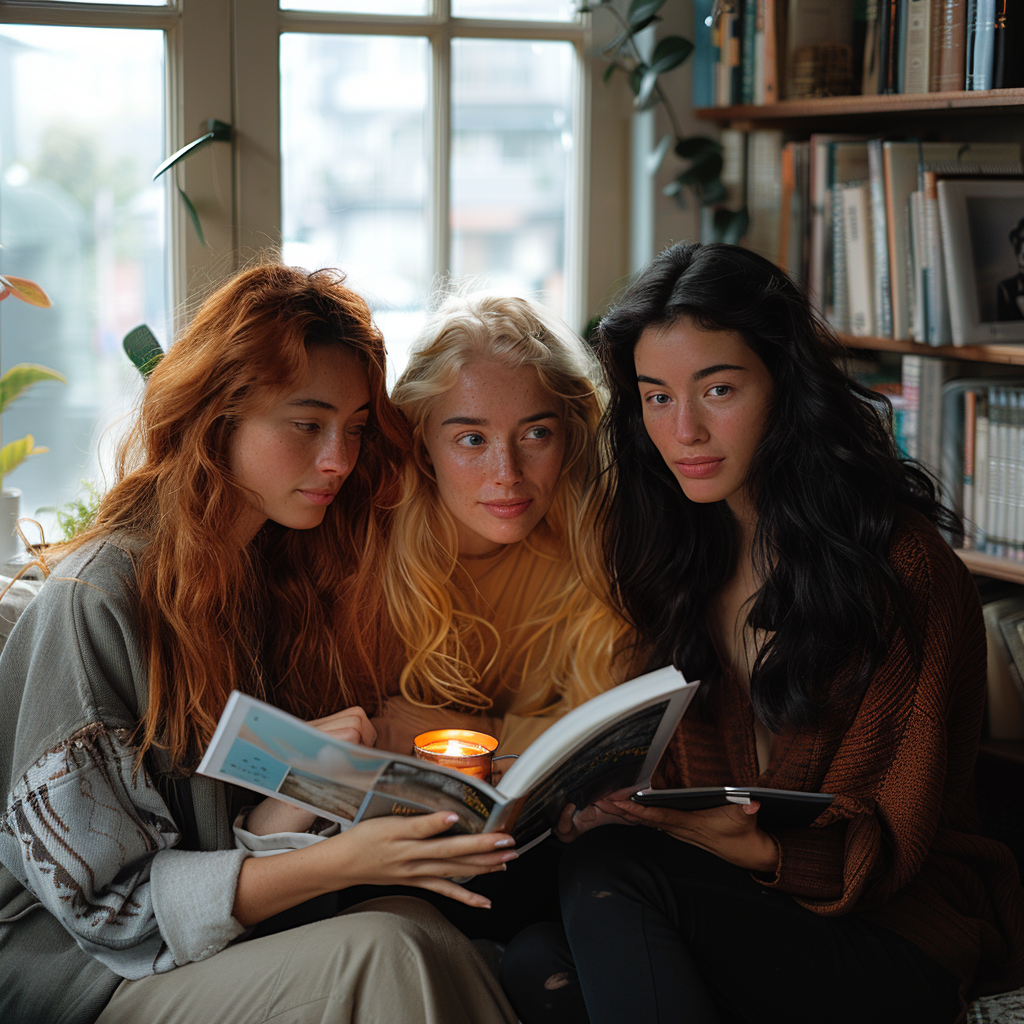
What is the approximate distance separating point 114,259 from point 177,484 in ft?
3.24

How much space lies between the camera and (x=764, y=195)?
7.14 feet

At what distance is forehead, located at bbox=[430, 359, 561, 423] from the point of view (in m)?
1.42

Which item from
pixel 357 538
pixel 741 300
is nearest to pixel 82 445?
pixel 357 538

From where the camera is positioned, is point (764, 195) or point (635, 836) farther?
point (764, 195)

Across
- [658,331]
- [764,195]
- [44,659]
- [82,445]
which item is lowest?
[44,659]

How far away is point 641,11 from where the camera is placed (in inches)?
80.2

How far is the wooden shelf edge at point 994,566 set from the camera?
70.2 inches

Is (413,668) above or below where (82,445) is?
below

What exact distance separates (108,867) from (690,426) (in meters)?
0.81

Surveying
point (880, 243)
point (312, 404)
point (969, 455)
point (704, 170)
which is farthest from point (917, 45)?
point (312, 404)

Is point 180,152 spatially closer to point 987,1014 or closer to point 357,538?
point 357,538

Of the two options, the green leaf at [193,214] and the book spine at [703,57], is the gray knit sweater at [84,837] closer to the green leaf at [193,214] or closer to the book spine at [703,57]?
the green leaf at [193,214]

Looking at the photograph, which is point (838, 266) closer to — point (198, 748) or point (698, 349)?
point (698, 349)

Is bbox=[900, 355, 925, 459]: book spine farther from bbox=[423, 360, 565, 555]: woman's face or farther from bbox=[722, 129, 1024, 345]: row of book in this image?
bbox=[423, 360, 565, 555]: woman's face
